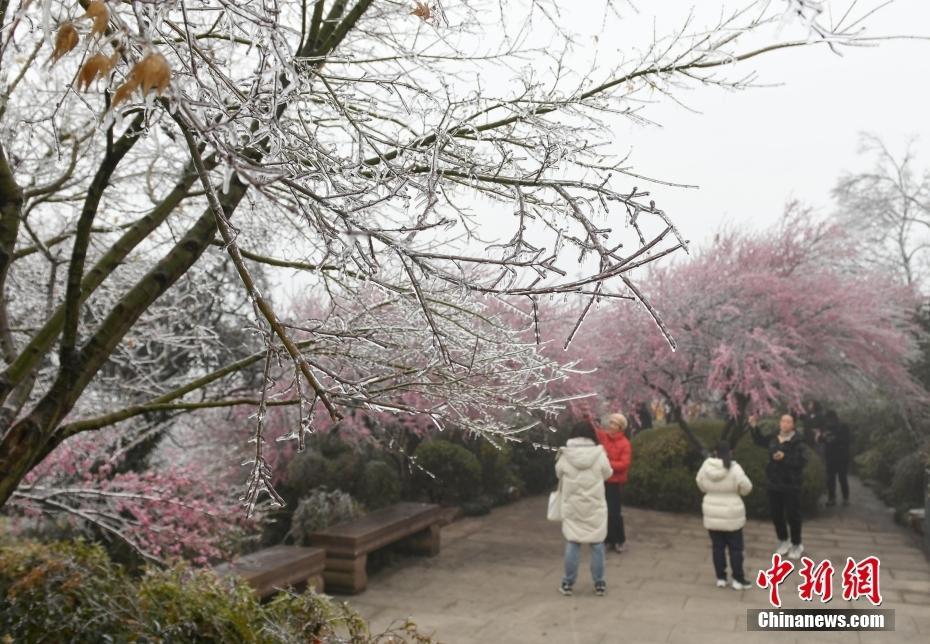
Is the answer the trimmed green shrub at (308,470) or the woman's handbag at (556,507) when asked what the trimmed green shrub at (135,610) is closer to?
the woman's handbag at (556,507)

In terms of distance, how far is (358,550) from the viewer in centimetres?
744

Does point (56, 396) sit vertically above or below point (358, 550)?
above

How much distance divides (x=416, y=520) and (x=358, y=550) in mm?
1176

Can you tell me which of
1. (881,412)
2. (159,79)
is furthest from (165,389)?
(881,412)

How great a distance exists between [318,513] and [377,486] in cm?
149

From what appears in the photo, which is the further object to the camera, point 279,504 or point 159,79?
point 279,504

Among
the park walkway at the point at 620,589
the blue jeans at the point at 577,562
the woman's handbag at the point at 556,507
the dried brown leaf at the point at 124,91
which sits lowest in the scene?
the park walkway at the point at 620,589

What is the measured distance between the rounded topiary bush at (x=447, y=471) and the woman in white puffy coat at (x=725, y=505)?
4.64 m

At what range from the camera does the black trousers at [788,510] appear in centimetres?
834

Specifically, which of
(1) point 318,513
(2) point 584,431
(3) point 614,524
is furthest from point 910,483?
(1) point 318,513

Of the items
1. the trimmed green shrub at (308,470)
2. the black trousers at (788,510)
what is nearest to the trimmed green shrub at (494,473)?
the trimmed green shrub at (308,470)

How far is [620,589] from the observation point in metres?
7.56

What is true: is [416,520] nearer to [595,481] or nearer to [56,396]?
[595,481]

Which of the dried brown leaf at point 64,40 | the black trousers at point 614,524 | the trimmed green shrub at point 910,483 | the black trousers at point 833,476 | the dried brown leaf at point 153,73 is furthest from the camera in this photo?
the black trousers at point 833,476
